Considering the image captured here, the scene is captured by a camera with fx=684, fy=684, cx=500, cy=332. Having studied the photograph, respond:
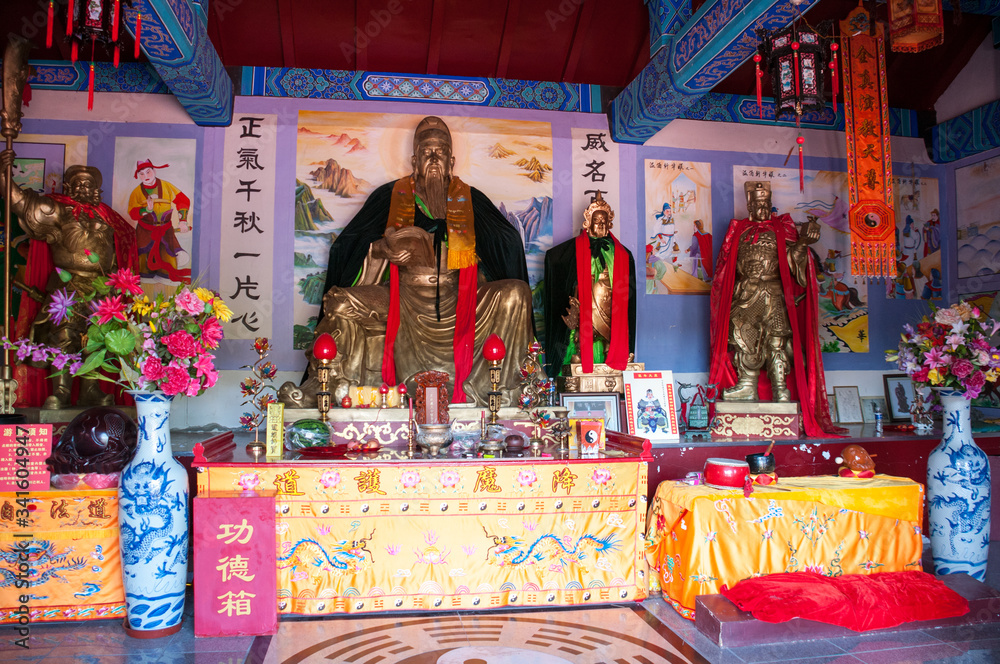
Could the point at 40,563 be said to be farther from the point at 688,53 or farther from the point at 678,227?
the point at 678,227

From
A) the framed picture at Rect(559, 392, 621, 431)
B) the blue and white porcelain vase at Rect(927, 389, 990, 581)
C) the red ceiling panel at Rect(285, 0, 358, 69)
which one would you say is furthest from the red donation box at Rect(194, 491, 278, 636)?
the red ceiling panel at Rect(285, 0, 358, 69)

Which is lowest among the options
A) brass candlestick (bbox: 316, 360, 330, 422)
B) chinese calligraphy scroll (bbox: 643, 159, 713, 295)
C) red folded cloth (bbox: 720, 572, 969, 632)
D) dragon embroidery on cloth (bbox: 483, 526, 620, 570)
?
red folded cloth (bbox: 720, 572, 969, 632)

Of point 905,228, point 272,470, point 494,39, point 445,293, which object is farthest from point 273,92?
point 905,228

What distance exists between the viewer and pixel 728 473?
3.43 metres

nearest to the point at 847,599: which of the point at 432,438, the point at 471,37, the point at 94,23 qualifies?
the point at 432,438

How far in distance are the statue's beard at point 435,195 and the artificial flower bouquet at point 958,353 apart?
3.46m

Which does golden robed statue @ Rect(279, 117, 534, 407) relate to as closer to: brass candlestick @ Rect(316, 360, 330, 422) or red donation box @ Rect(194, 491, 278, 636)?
brass candlestick @ Rect(316, 360, 330, 422)

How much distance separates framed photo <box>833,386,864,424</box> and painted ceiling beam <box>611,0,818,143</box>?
2.89 meters

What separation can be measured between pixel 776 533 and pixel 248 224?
4.62m

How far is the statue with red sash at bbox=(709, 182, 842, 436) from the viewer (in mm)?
5297

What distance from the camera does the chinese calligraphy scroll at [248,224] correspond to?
18.6ft

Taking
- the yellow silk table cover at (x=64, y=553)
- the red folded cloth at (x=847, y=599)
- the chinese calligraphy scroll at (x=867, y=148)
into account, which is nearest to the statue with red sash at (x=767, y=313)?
the chinese calligraphy scroll at (x=867, y=148)

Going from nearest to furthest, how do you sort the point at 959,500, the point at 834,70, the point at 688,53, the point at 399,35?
1. the point at 959,500
2. the point at 834,70
3. the point at 688,53
4. the point at 399,35

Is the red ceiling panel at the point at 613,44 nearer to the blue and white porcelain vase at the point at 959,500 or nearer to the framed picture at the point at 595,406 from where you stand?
the framed picture at the point at 595,406
